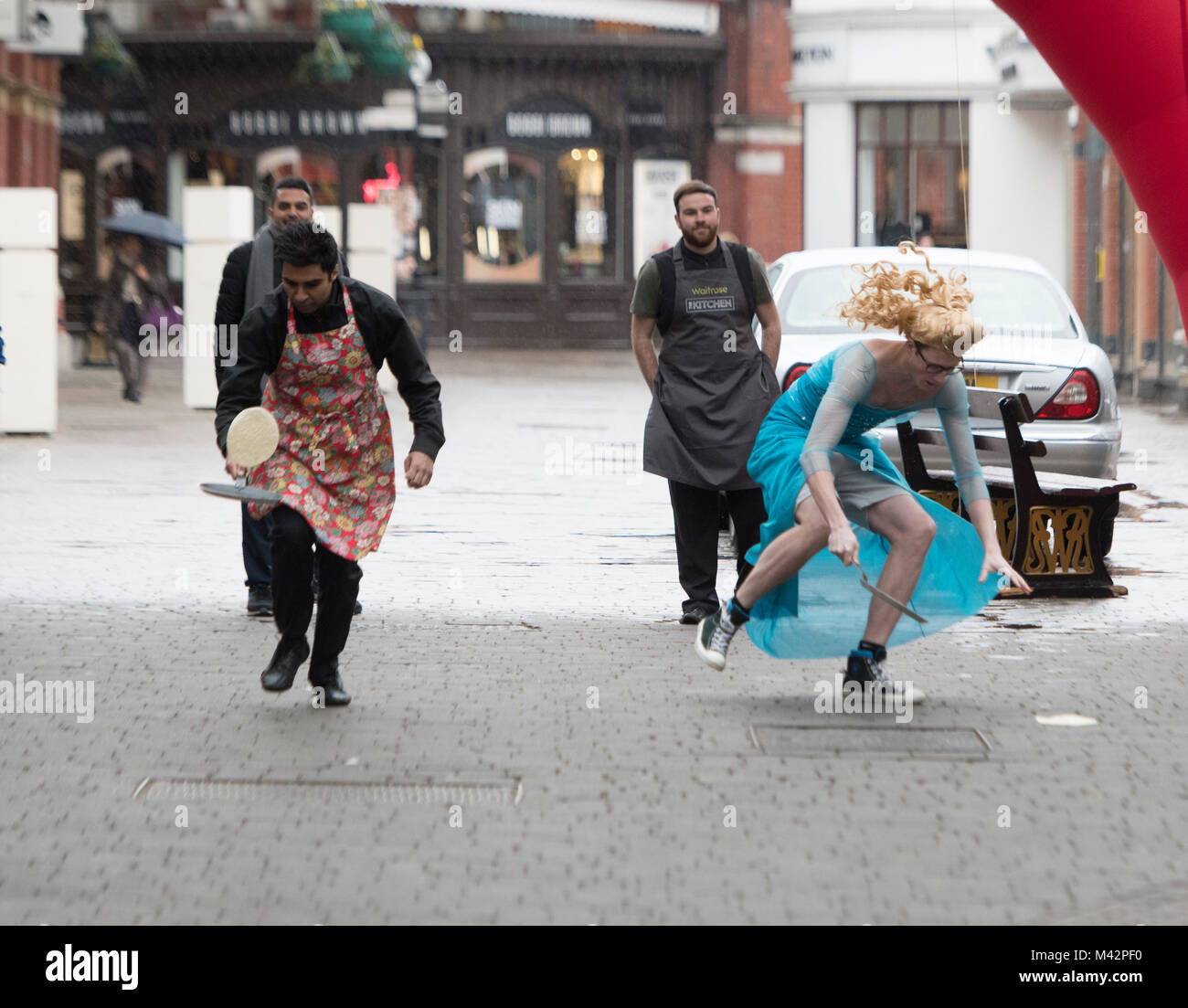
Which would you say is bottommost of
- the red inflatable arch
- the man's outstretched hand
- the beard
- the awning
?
the man's outstretched hand

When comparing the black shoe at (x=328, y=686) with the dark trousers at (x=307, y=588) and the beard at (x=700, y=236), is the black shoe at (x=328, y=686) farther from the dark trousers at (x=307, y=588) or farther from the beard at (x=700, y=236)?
the beard at (x=700, y=236)

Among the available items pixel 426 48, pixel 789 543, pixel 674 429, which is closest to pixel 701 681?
pixel 789 543

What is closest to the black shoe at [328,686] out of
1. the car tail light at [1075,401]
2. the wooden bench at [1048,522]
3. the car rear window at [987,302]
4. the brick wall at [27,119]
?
the wooden bench at [1048,522]

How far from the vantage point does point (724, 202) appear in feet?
116

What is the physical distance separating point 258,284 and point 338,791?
323 centimetres

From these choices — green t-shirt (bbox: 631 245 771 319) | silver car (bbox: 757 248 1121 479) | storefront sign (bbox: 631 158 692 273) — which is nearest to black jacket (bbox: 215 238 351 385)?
green t-shirt (bbox: 631 245 771 319)

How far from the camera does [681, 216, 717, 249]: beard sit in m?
7.94

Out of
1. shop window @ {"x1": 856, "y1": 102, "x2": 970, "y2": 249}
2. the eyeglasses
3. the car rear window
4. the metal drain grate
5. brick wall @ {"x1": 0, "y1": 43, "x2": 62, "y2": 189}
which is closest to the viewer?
the metal drain grate

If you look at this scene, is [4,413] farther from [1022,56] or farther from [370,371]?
[1022,56]

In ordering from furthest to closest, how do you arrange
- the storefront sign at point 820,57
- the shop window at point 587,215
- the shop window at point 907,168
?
the shop window at point 587,215 < the shop window at point 907,168 < the storefront sign at point 820,57

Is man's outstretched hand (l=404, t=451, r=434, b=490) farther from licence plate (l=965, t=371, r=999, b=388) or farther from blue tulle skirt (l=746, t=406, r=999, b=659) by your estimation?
licence plate (l=965, t=371, r=999, b=388)

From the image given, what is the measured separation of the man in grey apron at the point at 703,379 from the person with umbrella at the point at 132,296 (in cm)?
1360

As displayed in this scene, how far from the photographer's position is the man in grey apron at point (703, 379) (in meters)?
7.91

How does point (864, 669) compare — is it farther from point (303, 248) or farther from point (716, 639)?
point (303, 248)
